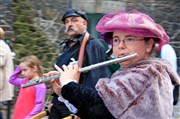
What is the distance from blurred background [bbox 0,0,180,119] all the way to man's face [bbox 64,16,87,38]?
327 centimetres

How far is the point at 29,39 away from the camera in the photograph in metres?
8.16

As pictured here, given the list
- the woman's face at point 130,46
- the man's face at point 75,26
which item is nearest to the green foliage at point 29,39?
the man's face at point 75,26

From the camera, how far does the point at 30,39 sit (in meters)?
8.16

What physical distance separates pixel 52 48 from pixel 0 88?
2.38 meters

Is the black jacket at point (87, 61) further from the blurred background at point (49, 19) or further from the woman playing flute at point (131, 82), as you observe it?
the blurred background at point (49, 19)

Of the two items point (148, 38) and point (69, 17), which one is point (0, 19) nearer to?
point (69, 17)

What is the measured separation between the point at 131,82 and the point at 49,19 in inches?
272

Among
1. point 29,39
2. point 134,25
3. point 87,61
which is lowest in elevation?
point 29,39

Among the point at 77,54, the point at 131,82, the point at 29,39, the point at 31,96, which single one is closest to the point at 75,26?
the point at 77,54

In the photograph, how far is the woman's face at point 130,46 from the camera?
2.73m

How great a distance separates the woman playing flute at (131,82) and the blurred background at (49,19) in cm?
482

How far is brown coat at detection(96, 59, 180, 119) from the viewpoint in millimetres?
2568

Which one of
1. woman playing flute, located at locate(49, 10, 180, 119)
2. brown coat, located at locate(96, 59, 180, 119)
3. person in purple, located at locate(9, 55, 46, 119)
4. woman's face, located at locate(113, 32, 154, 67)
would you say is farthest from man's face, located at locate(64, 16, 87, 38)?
brown coat, located at locate(96, 59, 180, 119)

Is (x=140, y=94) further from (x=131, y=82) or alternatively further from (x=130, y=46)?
(x=130, y=46)
